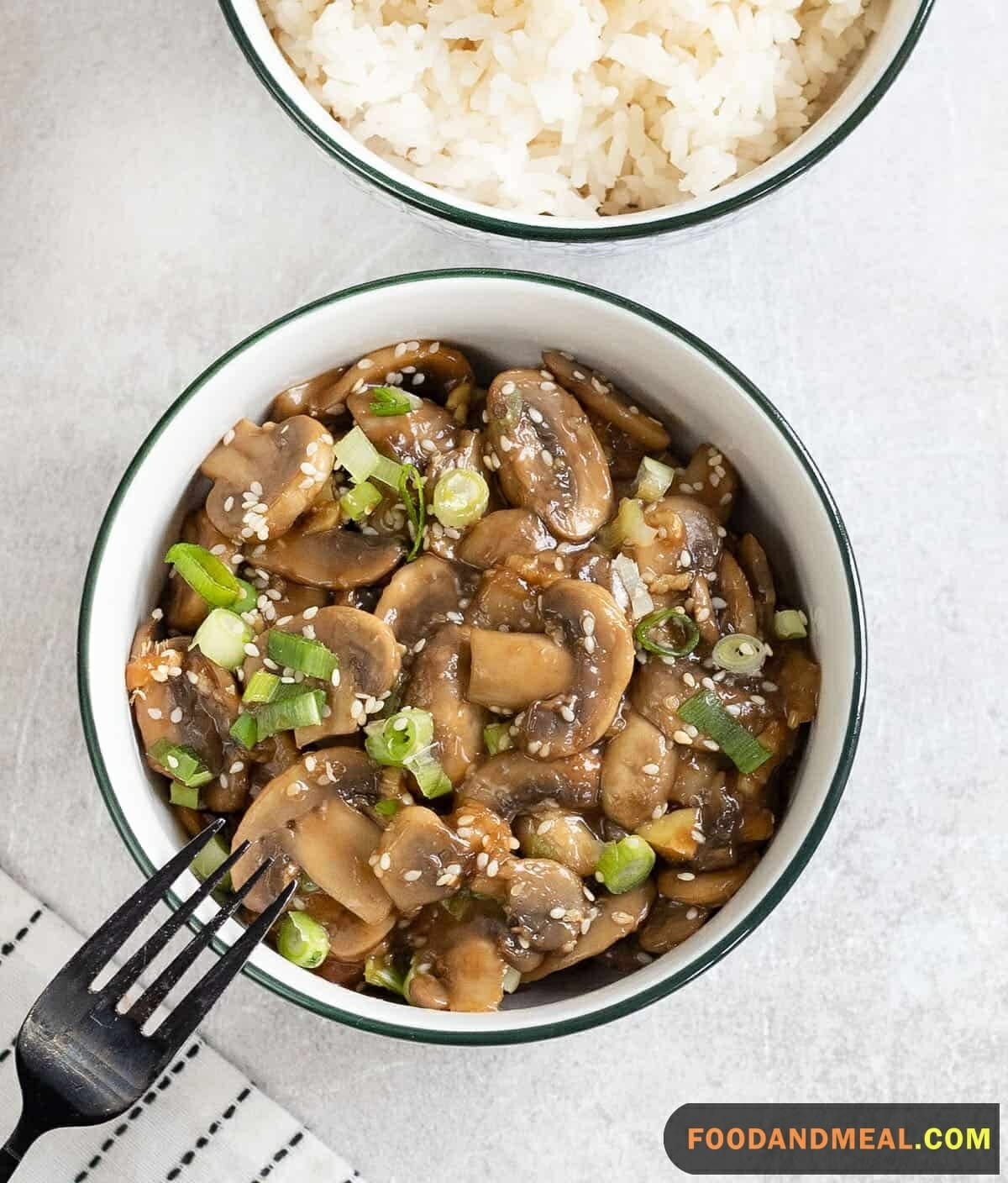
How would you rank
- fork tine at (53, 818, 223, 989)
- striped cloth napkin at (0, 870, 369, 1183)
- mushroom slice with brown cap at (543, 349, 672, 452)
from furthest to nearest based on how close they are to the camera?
striped cloth napkin at (0, 870, 369, 1183), mushroom slice with brown cap at (543, 349, 672, 452), fork tine at (53, 818, 223, 989)

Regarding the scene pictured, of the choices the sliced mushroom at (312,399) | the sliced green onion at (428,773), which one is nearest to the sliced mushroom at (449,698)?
the sliced green onion at (428,773)

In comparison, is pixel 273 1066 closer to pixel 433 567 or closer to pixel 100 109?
pixel 433 567

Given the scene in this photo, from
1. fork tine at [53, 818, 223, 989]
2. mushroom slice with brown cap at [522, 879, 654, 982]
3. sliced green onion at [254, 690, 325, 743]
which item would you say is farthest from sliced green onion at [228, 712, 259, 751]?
mushroom slice with brown cap at [522, 879, 654, 982]

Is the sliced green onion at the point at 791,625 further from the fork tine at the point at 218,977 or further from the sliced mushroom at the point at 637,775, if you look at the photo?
the fork tine at the point at 218,977

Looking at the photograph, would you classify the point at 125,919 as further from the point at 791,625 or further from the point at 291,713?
the point at 791,625

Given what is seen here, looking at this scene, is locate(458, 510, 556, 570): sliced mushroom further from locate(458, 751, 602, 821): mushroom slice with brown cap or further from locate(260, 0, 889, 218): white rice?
locate(260, 0, 889, 218): white rice

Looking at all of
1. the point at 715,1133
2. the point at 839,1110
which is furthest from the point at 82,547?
the point at 839,1110
